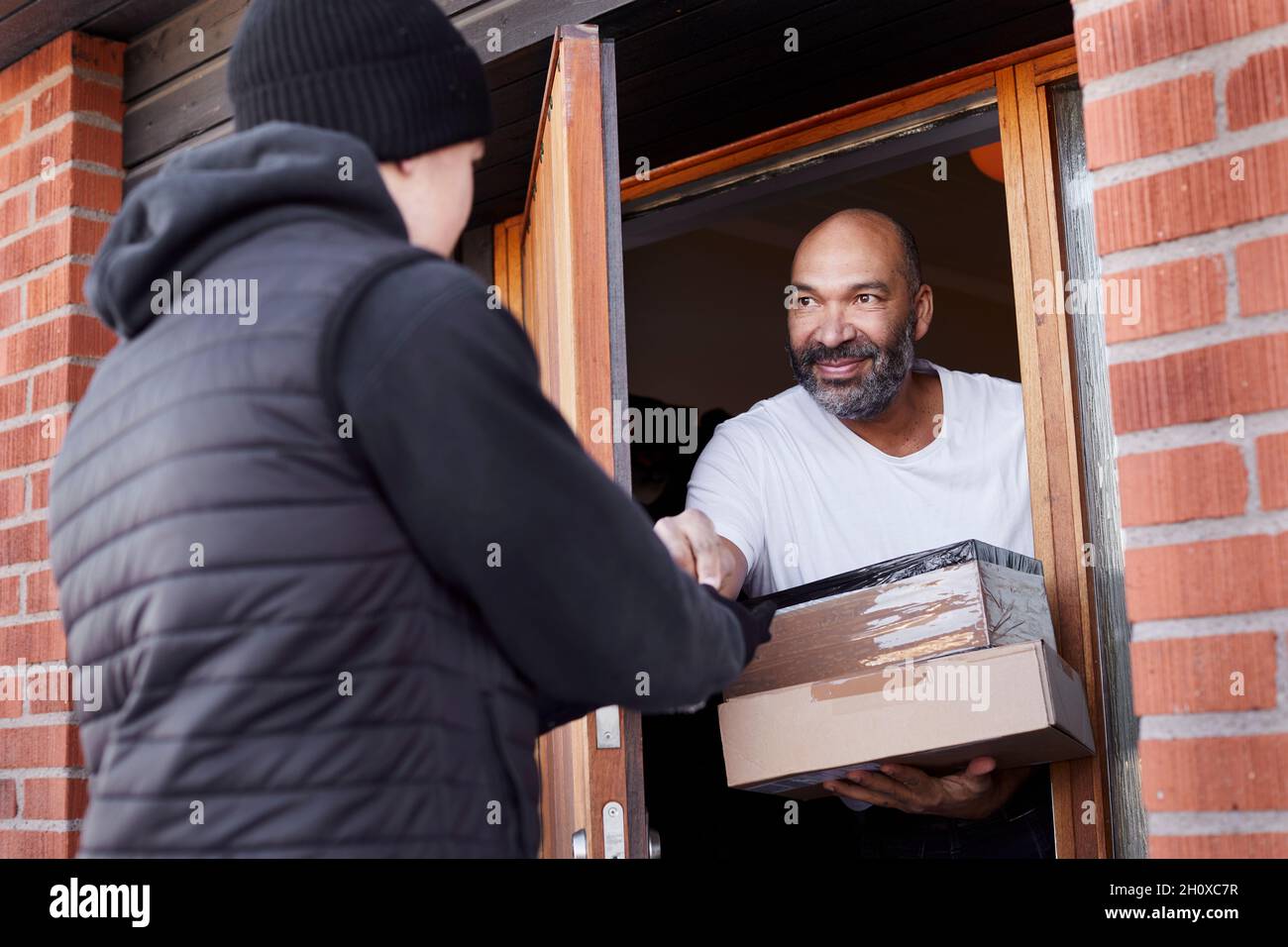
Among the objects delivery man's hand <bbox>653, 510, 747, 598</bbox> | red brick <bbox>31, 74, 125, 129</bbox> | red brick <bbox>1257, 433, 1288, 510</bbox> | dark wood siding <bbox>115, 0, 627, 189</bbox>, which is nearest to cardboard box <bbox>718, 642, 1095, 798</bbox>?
delivery man's hand <bbox>653, 510, 747, 598</bbox>

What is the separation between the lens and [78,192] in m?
3.28

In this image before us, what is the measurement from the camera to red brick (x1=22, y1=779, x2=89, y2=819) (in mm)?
3039

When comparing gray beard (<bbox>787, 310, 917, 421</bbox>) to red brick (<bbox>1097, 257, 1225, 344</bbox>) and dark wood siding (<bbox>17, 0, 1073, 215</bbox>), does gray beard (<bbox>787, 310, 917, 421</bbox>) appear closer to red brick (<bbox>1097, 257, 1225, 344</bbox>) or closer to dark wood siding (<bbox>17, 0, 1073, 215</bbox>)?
dark wood siding (<bbox>17, 0, 1073, 215</bbox>)

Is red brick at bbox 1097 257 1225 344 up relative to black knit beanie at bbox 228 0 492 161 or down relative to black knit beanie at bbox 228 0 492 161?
down

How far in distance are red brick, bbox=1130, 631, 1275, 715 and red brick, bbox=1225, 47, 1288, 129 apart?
0.65m

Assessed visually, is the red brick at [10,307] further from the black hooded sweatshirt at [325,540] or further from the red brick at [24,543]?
the black hooded sweatshirt at [325,540]

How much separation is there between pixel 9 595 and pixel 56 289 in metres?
0.75

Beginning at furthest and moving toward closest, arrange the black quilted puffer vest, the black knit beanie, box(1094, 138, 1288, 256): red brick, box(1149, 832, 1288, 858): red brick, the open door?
the open door, box(1094, 138, 1288, 256): red brick, box(1149, 832, 1288, 858): red brick, the black knit beanie, the black quilted puffer vest

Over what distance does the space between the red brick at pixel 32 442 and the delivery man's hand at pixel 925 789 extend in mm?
1956

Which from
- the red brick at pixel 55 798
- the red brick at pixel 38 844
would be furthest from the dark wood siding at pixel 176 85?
the red brick at pixel 38 844

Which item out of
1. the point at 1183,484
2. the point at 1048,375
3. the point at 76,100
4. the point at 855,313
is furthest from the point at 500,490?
the point at 76,100

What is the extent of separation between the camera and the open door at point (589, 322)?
6.97ft

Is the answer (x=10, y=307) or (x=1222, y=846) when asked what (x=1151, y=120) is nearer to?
(x=1222, y=846)

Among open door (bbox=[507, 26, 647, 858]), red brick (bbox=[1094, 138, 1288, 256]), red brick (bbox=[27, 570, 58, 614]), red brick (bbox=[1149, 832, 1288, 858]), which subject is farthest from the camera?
red brick (bbox=[27, 570, 58, 614])
